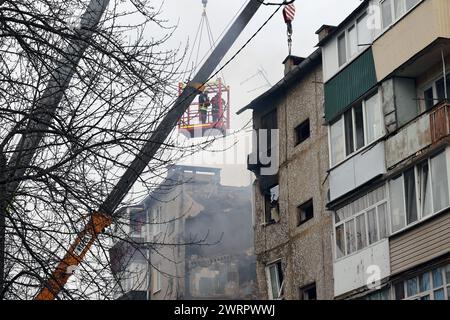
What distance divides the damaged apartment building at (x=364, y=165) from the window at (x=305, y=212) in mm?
37

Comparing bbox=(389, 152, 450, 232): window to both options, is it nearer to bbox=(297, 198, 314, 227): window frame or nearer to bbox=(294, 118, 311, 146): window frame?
bbox=(297, 198, 314, 227): window frame

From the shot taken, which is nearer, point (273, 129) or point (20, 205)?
point (20, 205)

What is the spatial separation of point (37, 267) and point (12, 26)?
9.84ft

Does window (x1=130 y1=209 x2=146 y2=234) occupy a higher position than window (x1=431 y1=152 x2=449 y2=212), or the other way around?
window (x1=431 y1=152 x2=449 y2=212)

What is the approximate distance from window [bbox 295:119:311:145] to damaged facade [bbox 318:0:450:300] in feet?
8.65

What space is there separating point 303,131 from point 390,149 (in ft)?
22.0

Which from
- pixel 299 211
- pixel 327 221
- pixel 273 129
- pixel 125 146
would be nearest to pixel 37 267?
pixel 125 146

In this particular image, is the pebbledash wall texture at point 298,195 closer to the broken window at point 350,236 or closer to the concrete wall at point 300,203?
the concrete wall at point 300,203

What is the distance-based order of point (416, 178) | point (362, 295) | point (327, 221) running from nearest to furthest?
point (416, 178) < point (362, 295) < point (327, 221)

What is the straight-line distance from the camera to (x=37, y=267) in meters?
11.4

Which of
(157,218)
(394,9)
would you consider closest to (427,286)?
(394,9)

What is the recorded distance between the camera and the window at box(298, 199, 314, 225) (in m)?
27.1

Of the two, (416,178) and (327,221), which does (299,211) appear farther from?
(416,178)

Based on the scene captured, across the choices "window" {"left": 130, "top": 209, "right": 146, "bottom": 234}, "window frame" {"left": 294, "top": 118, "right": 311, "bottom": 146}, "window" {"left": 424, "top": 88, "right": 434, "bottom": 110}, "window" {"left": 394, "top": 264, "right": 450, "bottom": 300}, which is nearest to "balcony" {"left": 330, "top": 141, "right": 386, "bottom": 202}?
"window" {"left": 424, "top": 88, "right": 434, "bottom": 110}
